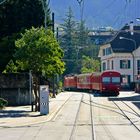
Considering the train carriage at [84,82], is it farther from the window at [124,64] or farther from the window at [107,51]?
the window at [107,51]

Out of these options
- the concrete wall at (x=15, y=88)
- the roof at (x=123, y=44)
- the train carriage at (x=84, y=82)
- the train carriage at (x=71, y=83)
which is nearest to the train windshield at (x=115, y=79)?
the train carriage at (x=84, y=82)

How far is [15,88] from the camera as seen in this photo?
144ft

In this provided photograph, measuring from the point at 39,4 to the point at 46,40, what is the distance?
60.2ft

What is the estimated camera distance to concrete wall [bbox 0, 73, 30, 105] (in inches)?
1719

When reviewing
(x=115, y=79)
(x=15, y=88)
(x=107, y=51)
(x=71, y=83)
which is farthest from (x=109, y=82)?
(x=107, y=51)

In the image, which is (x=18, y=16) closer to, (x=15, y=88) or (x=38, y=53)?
(x=15, y=88)

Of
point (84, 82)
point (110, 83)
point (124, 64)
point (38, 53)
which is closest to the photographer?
point (38, 53)

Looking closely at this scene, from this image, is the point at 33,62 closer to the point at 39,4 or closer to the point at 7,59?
the point at 7,59

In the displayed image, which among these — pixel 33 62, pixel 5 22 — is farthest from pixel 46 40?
pixel 5 22

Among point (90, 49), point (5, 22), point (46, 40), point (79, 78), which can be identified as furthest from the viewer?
point (90, 49)

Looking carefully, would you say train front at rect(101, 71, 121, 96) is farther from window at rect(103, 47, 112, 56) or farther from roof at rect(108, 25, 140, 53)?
window at rect(103, 47, 112, 56)

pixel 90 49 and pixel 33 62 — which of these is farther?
pixel 90 49

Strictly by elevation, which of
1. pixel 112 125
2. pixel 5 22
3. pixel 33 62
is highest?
pixel 5 22

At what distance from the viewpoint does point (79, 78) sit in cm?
8919
